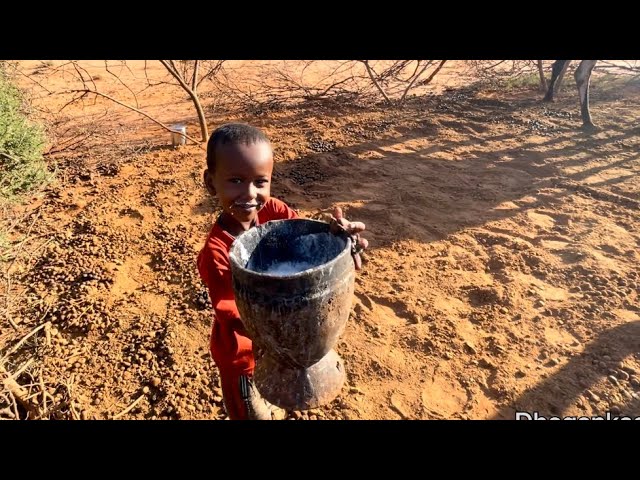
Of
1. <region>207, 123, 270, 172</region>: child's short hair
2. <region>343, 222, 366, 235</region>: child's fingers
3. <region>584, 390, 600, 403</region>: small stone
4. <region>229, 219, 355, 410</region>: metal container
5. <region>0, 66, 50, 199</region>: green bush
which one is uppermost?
<region>207, 123, 270, 172</region>: child's short hair

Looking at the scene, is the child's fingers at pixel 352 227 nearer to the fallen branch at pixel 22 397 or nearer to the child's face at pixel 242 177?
the child's face at pixel 242 177

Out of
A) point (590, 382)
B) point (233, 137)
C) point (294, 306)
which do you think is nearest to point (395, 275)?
point (590, 382)

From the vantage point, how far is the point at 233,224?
1688mm

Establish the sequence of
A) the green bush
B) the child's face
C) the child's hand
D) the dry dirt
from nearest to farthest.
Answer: the child's hand → the child's face → the dry dirt → the green bush

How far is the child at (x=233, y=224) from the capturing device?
149 cm

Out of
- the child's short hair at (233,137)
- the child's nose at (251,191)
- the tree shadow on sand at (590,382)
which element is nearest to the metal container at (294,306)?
the child's nose at (251,191)

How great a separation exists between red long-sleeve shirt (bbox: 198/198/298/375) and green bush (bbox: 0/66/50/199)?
12.4 ft

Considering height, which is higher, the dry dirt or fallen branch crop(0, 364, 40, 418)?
the dry dirt

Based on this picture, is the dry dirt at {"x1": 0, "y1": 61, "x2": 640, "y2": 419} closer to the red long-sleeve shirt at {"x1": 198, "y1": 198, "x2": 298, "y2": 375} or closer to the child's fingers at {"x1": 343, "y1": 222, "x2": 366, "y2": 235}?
the red long-sleeve shirt at {"x1": 198, "y1": 198, "x2": 298, "y2": 375}

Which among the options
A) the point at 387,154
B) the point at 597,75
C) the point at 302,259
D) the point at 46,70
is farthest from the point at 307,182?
the point at 46,70

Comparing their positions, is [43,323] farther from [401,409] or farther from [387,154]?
[387,154]

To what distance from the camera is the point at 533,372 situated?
2730 mm

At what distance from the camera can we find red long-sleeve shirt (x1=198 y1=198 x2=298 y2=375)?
1.52 metres

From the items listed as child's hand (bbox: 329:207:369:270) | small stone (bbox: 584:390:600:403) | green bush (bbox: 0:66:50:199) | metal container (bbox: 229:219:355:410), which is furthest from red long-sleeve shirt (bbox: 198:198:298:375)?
green bush (bbox: 0:66:50:199)
